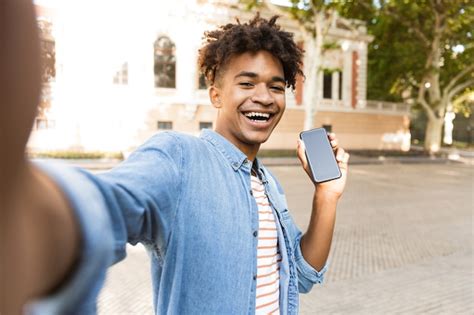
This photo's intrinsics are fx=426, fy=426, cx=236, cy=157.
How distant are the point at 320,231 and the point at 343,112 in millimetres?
28404

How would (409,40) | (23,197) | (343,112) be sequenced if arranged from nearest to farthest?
(23,197) → (409,40) → (343,112)

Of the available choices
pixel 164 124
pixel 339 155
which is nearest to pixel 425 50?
pixel 164 124

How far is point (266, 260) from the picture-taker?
1.43m

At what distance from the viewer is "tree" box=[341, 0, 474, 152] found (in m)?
23.0

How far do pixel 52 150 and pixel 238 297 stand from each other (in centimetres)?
2134

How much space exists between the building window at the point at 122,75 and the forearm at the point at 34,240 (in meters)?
23.2

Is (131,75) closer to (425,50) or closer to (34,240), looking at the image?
(425,50)

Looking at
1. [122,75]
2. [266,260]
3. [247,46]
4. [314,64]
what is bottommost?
[266,260]

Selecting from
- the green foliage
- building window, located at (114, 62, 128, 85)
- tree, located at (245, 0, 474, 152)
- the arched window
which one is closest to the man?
tree, located at (245, 0, 474, 152)

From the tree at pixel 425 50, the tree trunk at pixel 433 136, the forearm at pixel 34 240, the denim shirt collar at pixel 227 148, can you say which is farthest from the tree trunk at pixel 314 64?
the forearm at pixel 34 240

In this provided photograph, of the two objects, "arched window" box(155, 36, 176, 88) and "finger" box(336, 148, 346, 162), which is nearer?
"finger" box(336, 148, 346, 162)

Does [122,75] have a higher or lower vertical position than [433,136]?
higher

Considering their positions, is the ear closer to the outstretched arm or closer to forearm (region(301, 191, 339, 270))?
forearm (region(301, 191, 339, 270))

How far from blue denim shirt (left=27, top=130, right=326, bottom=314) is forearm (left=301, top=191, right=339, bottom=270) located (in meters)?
0.13
